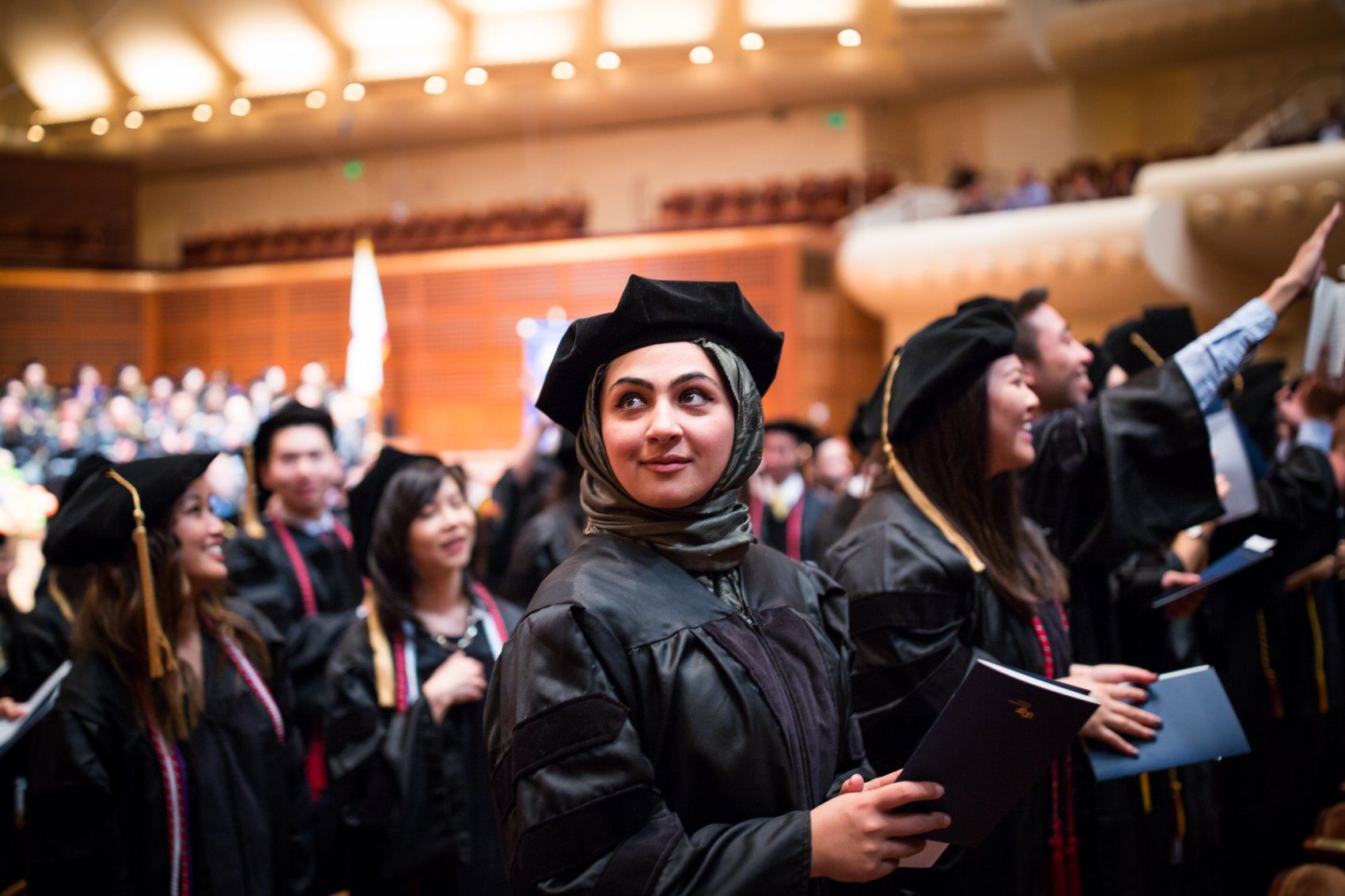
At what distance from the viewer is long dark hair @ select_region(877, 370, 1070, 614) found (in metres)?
2.52

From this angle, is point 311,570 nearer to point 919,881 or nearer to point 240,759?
point 240,759

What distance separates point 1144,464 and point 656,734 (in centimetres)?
166

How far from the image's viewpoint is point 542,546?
468cm

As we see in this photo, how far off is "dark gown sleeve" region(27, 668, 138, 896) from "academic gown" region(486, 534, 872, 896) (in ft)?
4.23

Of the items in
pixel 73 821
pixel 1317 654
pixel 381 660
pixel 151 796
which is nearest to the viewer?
pixel 73 821

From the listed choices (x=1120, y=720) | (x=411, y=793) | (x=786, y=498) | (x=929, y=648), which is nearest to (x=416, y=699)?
(x=411, y=793)

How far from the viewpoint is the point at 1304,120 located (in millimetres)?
14148

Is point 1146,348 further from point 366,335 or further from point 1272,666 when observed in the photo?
point 366,335

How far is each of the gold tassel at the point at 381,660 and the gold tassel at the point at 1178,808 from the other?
205cm

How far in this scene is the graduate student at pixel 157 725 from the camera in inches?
95.6

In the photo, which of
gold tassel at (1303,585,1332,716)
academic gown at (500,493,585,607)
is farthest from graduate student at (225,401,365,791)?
gold tassel at (1303,585,1332,716)

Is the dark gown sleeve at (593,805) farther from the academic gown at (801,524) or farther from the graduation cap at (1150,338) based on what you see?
the academic gown at (801,524)

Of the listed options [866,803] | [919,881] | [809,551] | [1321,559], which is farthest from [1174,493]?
[809,551]

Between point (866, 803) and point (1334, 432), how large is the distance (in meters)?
3.51
